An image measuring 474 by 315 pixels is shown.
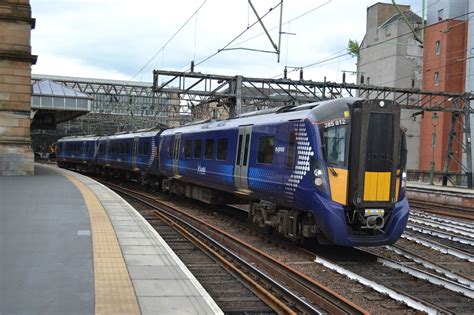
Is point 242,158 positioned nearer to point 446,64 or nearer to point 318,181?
point 318,181

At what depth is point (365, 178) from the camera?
9664mm

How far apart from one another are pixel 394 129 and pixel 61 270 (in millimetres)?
6341

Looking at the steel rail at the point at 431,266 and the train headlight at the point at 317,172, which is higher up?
the train headlight at the point at 317,172

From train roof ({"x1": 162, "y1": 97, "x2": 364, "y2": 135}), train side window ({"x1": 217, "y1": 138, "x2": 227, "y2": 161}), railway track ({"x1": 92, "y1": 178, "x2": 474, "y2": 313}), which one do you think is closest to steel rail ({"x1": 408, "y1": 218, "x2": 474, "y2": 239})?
railway track ({"x1": 92, "y1": 178, "x2": 474, "y2": 313})

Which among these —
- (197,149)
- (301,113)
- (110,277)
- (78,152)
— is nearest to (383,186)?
(301,113)

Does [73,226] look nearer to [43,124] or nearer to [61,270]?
[61,270]

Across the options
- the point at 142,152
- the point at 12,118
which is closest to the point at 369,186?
the point at 142,152

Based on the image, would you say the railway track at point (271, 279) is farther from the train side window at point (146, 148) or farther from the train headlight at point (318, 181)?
the train side window at point (146, 148)

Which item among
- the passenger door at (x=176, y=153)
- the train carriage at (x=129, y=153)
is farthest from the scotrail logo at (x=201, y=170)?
the train carriage at (x=129, y=153)

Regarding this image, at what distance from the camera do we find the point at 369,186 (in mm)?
9680

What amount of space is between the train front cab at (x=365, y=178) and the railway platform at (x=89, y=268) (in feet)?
9.98

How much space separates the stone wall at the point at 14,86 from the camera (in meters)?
25.9

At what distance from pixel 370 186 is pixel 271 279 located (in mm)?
2815

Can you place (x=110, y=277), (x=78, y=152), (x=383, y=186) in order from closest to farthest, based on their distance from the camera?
(x=110, y=277)
(x=383, y=186)
(x=78, y=152)
